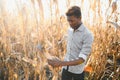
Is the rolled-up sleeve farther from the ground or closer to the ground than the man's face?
closer to the ground

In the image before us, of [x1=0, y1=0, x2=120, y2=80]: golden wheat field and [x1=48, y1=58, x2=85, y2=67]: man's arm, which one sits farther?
[x1=0, y1=0, x2=120, y2=80]: golden wheat field

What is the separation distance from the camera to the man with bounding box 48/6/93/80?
2248 mm

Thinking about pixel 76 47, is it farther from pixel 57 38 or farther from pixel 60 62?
pixel 57 38

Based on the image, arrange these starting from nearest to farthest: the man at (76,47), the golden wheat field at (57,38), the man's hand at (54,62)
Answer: the man's hand at (54,62), the man at (76,47), the golden wheat field at (57,38)

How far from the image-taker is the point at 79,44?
2385 mm

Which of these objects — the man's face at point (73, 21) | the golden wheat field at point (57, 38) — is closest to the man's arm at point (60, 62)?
the man's face at point (73, 21)

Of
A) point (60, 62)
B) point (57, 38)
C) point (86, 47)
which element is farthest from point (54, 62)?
point (57, 38)

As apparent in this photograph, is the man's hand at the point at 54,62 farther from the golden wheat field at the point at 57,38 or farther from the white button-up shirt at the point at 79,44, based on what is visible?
the golden wheat field at the point at 57,38

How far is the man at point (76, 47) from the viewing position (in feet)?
7.38

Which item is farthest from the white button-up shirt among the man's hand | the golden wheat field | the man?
the golden wheat field

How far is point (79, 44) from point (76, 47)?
37mm

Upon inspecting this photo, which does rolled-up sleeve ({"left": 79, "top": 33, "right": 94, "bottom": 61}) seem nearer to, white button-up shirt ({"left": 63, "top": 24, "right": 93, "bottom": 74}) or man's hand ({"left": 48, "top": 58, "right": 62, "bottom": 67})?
white button-up shirt ({"left": 63, "top": 24, "right": 93, "bottom": 74})

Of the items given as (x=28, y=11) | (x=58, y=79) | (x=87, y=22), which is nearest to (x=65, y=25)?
(x=87, y=22)

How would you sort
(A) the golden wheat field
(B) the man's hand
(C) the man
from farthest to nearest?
1. (A) the golden wheat field
2. (C) the man
3. (B) the man's hand
